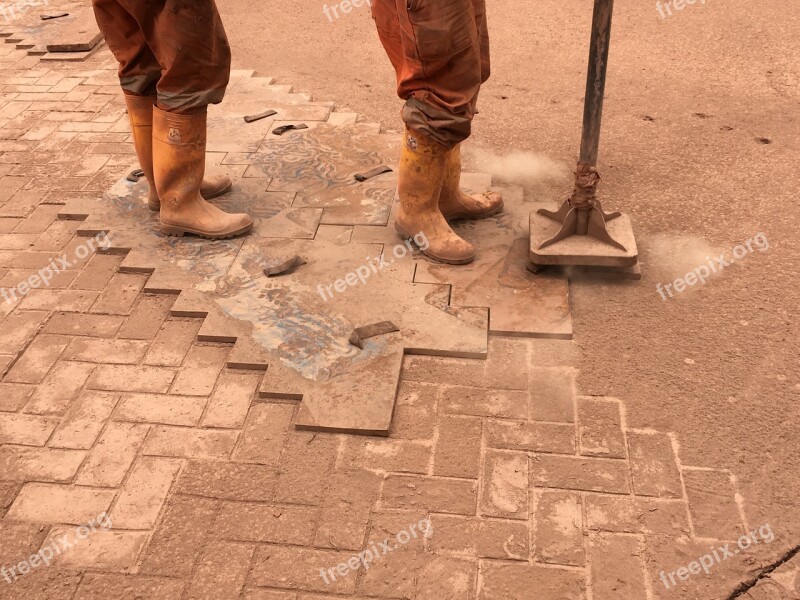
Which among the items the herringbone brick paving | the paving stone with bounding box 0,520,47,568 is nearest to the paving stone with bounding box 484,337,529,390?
the herringbone brick paving

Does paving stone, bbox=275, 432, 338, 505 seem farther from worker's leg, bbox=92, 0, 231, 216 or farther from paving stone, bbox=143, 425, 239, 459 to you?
worker's leg, bbox=92, 0, 231, 216

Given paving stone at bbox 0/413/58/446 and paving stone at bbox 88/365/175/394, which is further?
paving stone at bbox 88/365/175/394

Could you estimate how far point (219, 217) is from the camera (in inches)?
172

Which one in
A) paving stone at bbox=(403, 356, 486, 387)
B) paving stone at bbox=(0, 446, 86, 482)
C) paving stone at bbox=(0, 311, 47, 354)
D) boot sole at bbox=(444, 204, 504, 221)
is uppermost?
paving stone at bbox=(0, 446, 86, 482)

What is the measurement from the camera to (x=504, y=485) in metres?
2.98

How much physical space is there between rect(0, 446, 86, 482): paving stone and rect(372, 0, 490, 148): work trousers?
2.09 metres

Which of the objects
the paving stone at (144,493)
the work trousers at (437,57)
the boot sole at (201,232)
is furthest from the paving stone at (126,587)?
the work trousers at (437,57)

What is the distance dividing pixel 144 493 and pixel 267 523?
1.63 ft

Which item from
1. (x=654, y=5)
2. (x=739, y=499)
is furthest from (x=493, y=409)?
(x=654, y=5)

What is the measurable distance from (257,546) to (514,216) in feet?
7.96

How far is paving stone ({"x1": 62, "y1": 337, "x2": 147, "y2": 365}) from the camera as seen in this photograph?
364 cm

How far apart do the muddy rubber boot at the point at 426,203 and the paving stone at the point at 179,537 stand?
1.76 meters

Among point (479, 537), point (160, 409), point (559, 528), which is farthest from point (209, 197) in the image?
point (559, 528)

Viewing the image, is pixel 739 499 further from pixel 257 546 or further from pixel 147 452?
pixel 147 452
